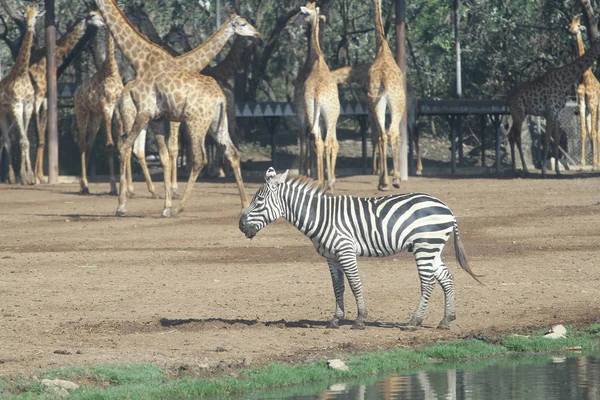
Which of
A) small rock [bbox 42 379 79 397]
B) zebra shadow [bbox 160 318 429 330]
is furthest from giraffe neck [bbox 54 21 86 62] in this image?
small rock [bbox 42 379 79 397]

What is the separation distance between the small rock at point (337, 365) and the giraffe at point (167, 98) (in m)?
10.7

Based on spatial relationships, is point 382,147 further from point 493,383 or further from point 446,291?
point 493,383

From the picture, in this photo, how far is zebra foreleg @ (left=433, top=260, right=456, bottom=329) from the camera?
10812 millimetres

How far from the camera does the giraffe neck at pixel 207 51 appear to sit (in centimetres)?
2120

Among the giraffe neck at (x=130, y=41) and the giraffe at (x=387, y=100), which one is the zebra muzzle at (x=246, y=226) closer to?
the giraffe neck at (x=130, y=41)

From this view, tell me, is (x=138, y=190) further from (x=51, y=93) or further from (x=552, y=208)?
(x=552, y=208)

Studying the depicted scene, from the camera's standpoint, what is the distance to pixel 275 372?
936cm

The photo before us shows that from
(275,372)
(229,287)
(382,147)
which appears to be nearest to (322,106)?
(382,147)

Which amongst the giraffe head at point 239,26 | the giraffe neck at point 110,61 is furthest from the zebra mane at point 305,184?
the giraffe neck at point 110,61

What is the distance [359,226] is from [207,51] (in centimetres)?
1129

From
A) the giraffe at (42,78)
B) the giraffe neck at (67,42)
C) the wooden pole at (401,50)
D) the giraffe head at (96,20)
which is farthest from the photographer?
the giraffe neck at (67,42)

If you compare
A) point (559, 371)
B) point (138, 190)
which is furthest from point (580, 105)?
point (559, 371)

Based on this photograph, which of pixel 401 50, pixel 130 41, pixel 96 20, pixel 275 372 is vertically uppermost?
pixel 96 20

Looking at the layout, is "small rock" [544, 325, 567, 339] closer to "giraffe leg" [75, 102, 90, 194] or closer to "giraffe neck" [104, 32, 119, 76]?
"giraffe neck" [104, 32, 119, 76]
